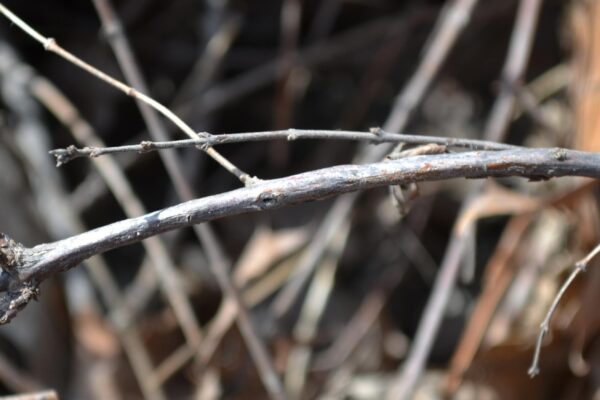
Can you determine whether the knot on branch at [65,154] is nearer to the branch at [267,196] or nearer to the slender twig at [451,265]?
the branch at [267,196]

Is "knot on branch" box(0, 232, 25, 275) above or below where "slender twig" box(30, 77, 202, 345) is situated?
below

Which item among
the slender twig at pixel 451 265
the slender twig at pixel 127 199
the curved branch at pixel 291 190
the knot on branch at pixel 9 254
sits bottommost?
the curved branch at pixel 291 190

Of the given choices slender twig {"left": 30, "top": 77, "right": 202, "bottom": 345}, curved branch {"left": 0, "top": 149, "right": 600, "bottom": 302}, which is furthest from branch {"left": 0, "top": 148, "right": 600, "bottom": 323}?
slender twig {"left": 30, "top": 77, "right": 202, "bottom": 345}

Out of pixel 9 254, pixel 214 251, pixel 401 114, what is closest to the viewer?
pixel 9 254

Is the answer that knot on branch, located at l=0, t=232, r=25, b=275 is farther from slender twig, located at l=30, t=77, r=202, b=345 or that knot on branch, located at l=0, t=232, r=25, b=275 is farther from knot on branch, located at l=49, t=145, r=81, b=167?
slender twig, located at l=30, t=77, r=202, b=345

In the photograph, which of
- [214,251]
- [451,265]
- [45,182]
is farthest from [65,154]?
[45,182]

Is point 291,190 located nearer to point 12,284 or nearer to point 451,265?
point 12,284

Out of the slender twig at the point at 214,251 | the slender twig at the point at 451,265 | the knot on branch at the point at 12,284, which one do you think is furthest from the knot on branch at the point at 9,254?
the slender twig at the point at 451,265
